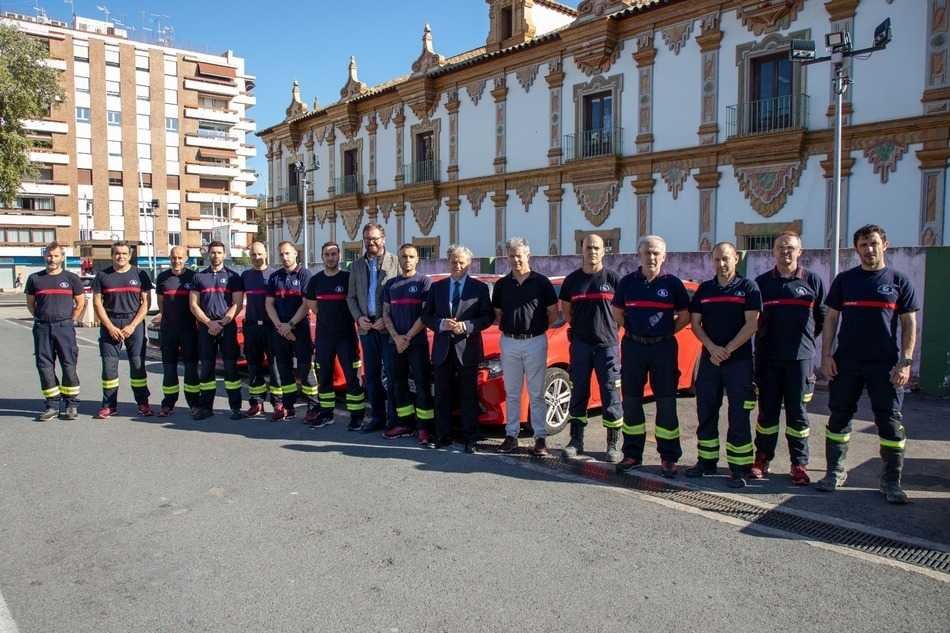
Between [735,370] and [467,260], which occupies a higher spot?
[467,260]

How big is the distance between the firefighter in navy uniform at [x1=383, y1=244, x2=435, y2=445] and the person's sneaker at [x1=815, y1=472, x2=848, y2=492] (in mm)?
3412

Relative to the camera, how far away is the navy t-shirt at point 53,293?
316 inches

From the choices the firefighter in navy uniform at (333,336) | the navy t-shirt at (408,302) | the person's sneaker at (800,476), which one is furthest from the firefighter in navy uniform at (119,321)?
the person's sneaker at (800,476)

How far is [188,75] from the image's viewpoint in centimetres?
6912

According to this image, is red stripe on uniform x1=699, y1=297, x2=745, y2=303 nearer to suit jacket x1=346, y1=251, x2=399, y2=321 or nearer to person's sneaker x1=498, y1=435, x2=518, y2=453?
person's sneaker x1=498, y1=435, x2=518, y2=453

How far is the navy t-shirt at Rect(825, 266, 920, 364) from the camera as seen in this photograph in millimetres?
5180

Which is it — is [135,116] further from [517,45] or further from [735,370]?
[735,370]

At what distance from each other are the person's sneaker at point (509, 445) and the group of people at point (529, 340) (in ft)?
0.07

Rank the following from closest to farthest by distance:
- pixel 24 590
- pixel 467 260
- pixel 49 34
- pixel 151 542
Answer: pixel 24 590 < pixel 151 542 < pixel 467 260 < pixel 49 34

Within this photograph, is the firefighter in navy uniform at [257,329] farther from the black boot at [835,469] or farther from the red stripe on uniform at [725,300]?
the black boot at [835,469]

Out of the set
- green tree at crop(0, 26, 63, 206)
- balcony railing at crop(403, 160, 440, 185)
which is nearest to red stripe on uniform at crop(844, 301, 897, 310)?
balcony railing at crop(403, 160, 440, 185)

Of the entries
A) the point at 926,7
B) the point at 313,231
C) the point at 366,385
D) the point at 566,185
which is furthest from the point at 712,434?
the point at 313,231

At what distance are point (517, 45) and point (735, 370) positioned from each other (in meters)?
21.4

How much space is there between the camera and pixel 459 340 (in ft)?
21.7
